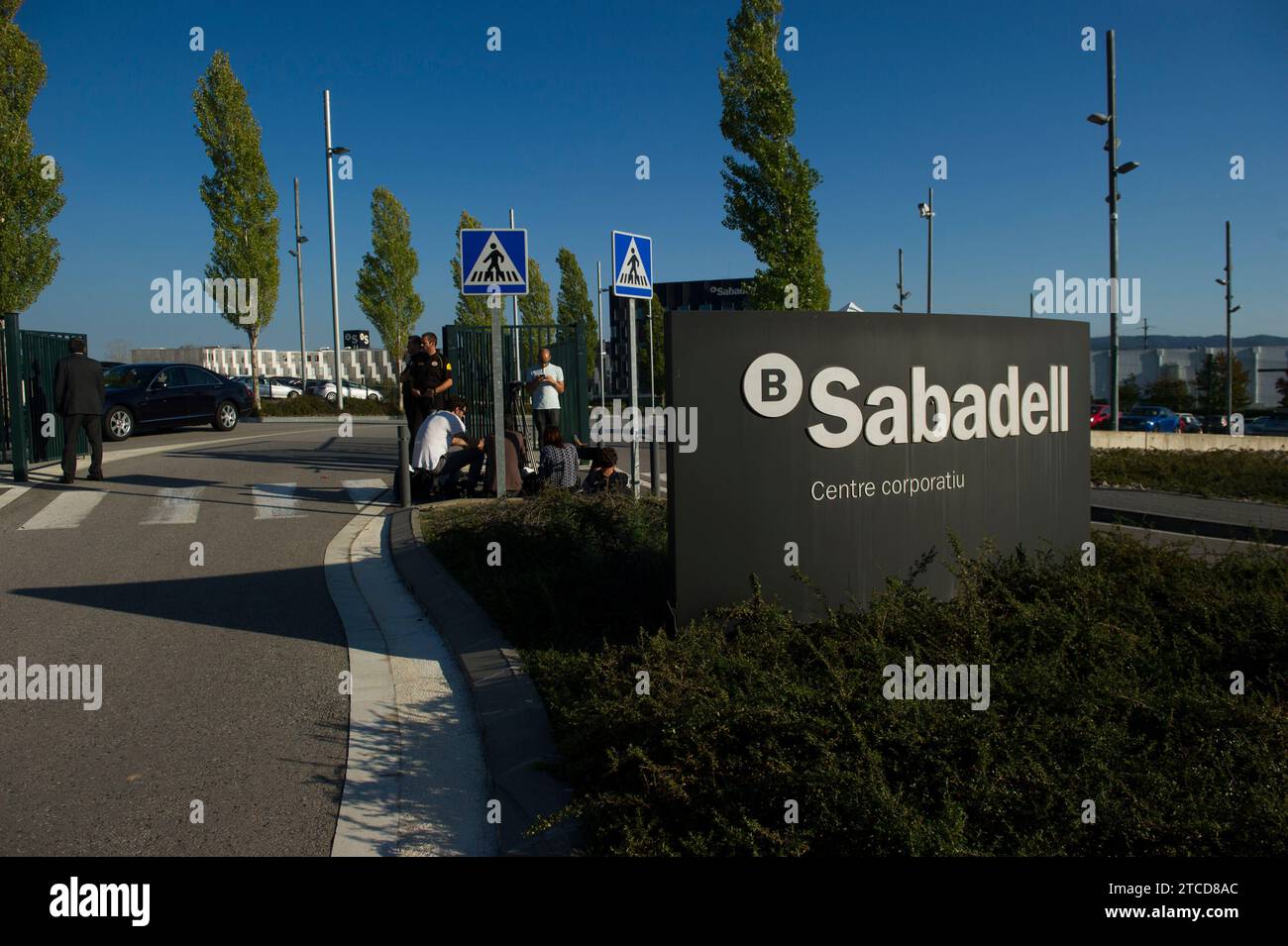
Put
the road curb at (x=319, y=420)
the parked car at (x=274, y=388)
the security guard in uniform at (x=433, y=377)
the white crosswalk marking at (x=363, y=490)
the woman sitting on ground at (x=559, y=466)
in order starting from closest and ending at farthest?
the woman sitting on ground at (x=559, y=466) < the white crosswalk marking at (x=363, y=490) < the security guard in uniform at (x=433, y=377) < the road curb at (x=319, y=420) < the parked car at (x=274, y=388)

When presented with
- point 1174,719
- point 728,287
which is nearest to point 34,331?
point 1174,719

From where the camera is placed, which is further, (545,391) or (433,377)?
(545,391)

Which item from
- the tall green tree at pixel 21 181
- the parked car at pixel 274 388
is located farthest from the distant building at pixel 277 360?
the tall green tree at pixel 21 181

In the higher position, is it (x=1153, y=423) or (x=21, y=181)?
(x=21, y=181)

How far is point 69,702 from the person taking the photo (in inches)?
218

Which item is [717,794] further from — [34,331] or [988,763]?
[34,331]

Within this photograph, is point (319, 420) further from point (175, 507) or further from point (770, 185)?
point (175, 507)

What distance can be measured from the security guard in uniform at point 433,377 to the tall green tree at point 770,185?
678 inches

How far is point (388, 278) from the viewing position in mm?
52469

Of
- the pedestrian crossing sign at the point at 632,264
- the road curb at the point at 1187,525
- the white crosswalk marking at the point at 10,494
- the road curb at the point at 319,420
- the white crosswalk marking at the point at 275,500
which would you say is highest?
the pedestrian crossing sign at the point at 632,264

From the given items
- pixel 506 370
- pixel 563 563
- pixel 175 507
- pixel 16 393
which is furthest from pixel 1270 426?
pixel 16 393

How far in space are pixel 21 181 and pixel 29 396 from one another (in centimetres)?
1161

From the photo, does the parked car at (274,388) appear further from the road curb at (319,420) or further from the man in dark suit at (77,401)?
the man in dark suit at (77,401)

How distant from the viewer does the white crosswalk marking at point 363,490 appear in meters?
12.8
